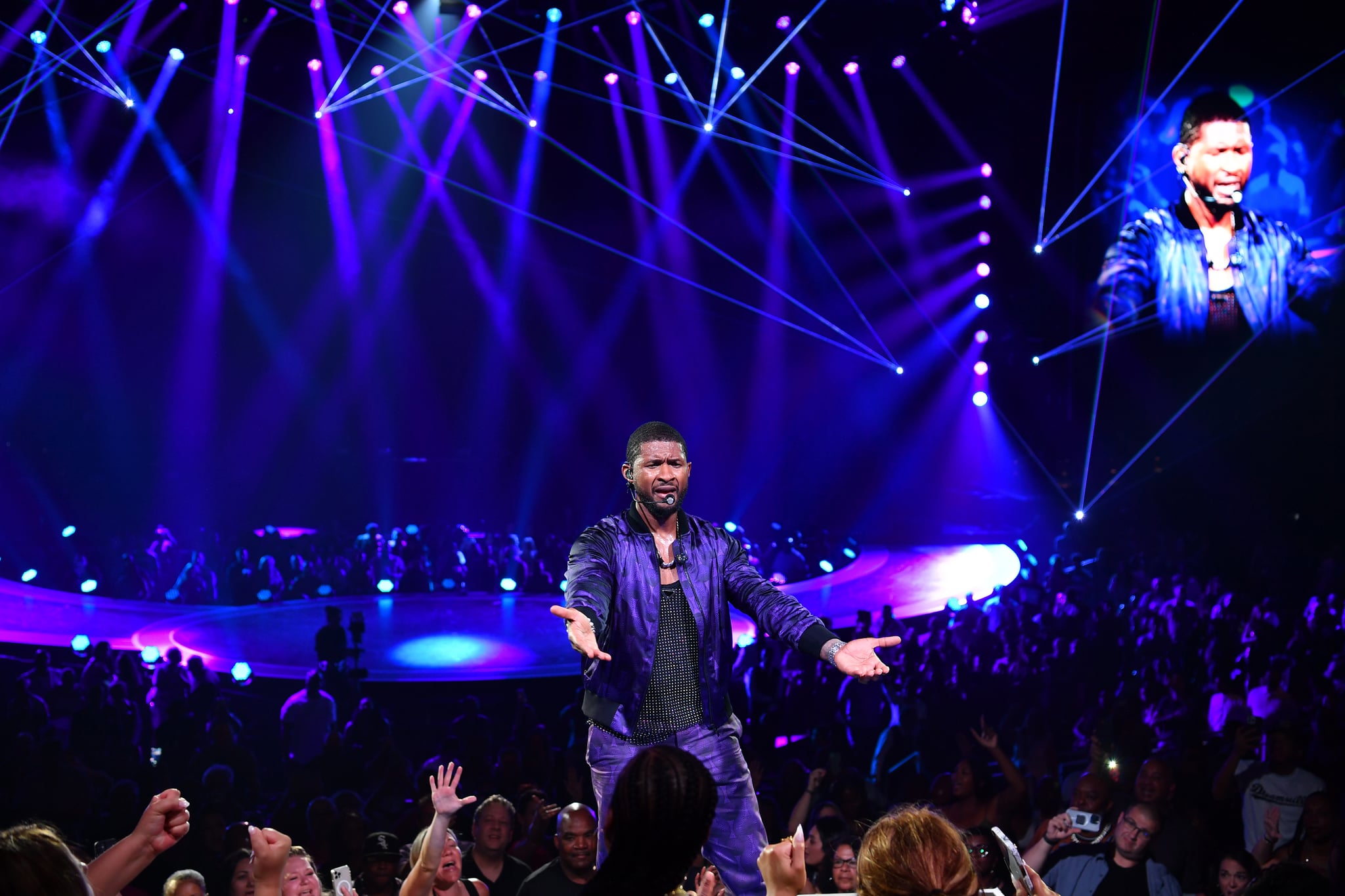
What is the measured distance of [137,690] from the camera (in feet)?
26.2

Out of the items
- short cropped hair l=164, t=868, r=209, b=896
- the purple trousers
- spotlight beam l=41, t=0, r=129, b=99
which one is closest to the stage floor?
short cropped hair l=164, t=868, r=209, b=896

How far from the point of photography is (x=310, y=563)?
42.7ft

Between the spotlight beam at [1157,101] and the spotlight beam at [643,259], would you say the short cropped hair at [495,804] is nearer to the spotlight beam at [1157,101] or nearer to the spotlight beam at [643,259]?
the spotlight beam at [643,259]

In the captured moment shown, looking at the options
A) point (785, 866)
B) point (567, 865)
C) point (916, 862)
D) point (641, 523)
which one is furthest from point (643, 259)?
point (916, 862)

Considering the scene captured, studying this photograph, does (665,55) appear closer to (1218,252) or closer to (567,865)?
(1218,252)

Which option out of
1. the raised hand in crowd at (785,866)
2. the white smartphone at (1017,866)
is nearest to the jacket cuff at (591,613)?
the raised hand in crowd at (785,866)

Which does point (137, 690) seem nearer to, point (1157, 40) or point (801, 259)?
point (801, 259)

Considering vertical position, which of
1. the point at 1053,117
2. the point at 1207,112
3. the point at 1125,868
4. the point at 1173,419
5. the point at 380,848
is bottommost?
the point at 1125,868

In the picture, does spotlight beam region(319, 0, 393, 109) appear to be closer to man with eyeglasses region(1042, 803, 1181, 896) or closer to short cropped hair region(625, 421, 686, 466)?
short cropped hair region(625, 421, 686, 466)

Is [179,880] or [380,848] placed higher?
[179,880]

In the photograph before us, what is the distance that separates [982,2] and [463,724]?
10108 millimetres

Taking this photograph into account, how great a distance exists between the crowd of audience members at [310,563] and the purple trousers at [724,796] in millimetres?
9082

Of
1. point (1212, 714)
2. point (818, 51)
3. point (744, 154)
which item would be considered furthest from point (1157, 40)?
point (1212, 714)

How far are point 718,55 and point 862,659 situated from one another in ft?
31.6
